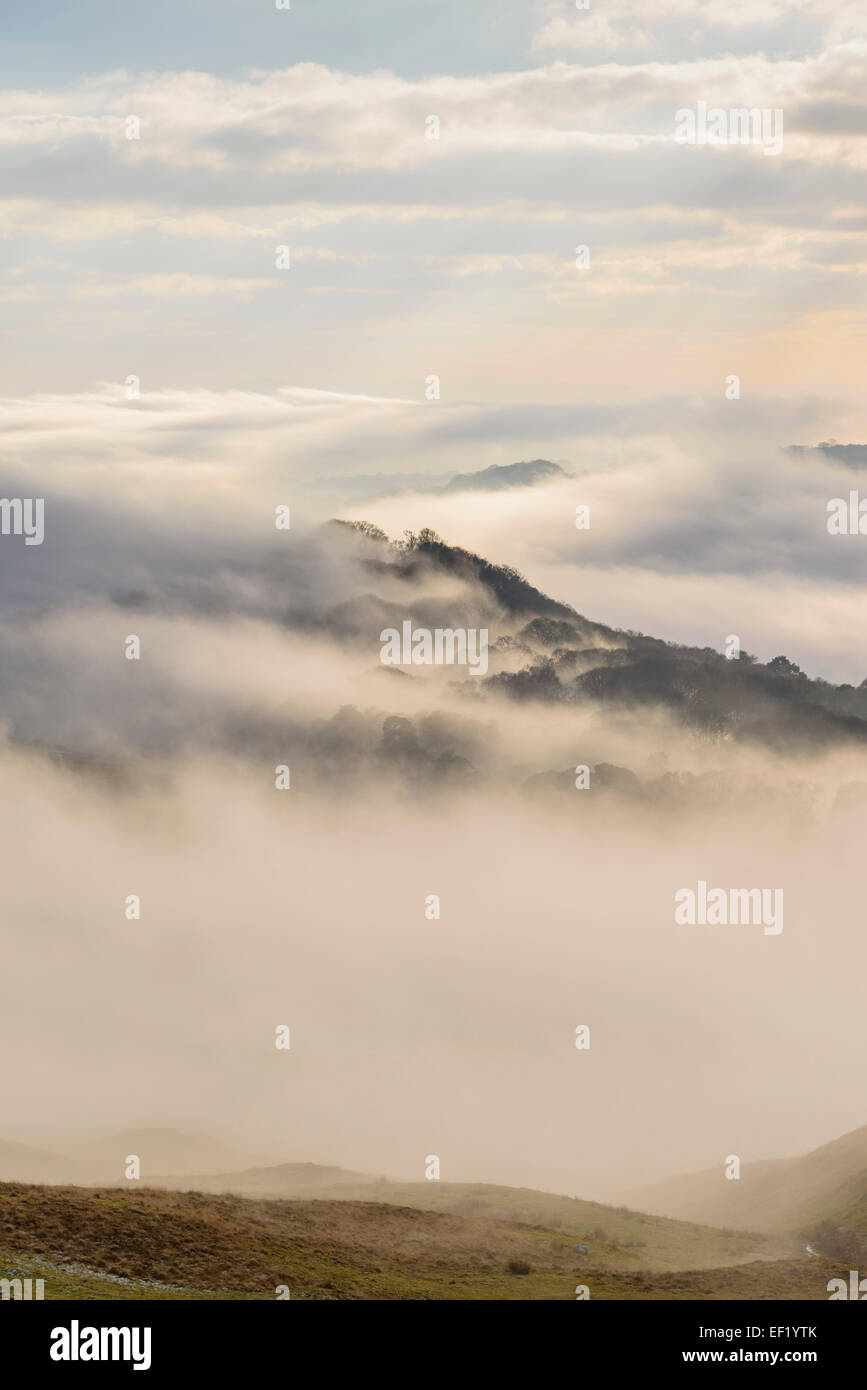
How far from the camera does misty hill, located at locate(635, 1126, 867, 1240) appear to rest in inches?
5655

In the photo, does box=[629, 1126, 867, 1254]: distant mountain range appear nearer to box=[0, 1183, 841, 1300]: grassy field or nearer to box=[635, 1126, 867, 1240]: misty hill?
box=[635, 1126, 867, 1240]: misty hill

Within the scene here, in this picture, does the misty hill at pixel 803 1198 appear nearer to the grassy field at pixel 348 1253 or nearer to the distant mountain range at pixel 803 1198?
the distant mountain range at pixel 803 1198

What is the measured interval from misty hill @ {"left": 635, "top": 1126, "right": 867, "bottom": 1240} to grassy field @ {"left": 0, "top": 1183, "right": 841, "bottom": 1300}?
16.9 m

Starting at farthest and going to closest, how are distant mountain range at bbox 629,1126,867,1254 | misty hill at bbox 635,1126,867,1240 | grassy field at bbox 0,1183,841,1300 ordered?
misty hill at bbox 635,1126,867,1240 → distant mountain range at bbox 629,1126,867,1254 → grassy field at bbox 0,1183,841,1300

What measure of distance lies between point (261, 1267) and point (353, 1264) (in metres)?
10.9

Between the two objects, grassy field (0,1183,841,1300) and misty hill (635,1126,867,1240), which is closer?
grassy field (0,1183,841,1300)

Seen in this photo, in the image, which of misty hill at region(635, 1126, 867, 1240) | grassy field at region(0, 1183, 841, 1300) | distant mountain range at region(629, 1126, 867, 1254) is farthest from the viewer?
misty hill at region(635, 1126, 867, 1240)

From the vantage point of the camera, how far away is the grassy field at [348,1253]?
6894cm

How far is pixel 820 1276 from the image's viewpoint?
94.9 meters

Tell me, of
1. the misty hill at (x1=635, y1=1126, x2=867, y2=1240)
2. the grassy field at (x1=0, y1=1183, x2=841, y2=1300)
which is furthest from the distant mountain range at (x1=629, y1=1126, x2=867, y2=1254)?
the grassy field at (x1=0, y1=1183, x2=841, y2=1300)

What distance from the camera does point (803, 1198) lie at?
164 meters
